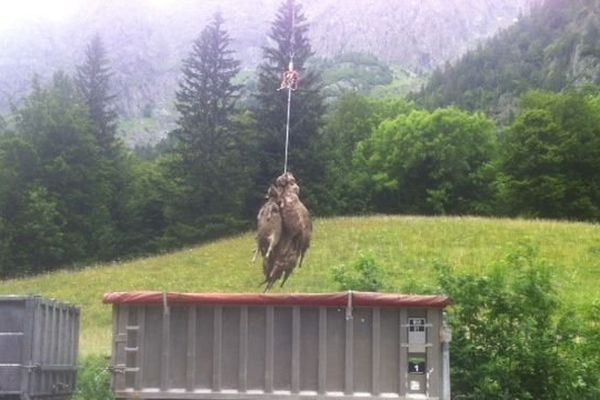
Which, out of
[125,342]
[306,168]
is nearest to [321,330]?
[125,342]

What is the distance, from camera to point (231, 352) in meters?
9.56

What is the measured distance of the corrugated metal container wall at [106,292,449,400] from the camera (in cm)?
940

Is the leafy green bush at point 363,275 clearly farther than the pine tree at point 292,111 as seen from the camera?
No

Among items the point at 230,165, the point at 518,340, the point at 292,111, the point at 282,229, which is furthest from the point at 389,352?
the point at 292,111

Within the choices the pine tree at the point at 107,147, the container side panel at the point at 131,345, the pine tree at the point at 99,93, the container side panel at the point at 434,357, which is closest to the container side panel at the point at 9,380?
the container side panel at the point at 131,345

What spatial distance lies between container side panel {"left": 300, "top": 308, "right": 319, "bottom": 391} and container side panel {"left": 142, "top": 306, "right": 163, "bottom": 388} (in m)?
1.58

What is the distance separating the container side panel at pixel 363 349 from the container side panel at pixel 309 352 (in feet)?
1.38

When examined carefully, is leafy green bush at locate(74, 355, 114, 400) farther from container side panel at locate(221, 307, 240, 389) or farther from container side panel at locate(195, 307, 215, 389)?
container side panel at locate(221, 307, 240, 389)

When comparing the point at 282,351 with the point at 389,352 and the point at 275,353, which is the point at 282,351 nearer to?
the point at 275,353

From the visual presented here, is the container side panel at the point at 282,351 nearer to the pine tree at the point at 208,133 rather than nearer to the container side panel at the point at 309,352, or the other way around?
the container side panel at the point at 309,352

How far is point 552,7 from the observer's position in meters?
191

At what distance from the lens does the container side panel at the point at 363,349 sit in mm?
9406

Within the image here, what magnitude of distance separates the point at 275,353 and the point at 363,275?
5.08 m

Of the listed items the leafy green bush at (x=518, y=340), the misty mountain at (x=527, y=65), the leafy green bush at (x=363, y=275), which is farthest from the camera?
the misty mountain at (x=527, y=65)
